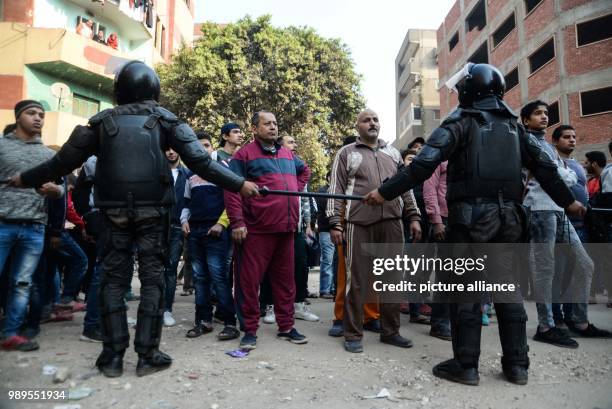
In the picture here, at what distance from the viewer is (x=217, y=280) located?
14.2 feet

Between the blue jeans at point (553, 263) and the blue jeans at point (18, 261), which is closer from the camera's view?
the blue jeans at point (18, 261)

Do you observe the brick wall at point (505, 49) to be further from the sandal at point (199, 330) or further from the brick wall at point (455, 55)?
the sandal at point (199, 330)

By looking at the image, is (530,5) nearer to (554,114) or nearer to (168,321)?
(554,114)

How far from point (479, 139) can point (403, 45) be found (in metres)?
45.8

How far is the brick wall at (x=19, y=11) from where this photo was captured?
56.4ft

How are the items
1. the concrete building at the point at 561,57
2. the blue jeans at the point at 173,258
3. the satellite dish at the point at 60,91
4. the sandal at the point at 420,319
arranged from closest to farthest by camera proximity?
the blue jeans at the point at 173,258 < the sandal at the point at 420,319 < the concrete building at the point at 561,57 < the satellite dish at the point at 60,91

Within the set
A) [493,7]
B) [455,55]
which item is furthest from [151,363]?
[455,55]

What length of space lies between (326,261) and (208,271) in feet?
10.3

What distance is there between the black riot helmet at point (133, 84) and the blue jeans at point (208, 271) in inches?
64.1

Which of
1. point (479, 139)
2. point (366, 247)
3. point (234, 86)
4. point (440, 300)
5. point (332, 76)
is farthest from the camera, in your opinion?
point (332, 76)

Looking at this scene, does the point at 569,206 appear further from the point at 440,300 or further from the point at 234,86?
the point at 234,86

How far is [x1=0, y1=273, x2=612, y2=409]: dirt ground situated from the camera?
2.58m

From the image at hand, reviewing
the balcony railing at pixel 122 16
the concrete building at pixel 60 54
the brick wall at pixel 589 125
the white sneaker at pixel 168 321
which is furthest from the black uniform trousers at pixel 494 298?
the balcony railing at pixel 122 16

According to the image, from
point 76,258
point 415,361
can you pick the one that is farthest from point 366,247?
point 76,258
